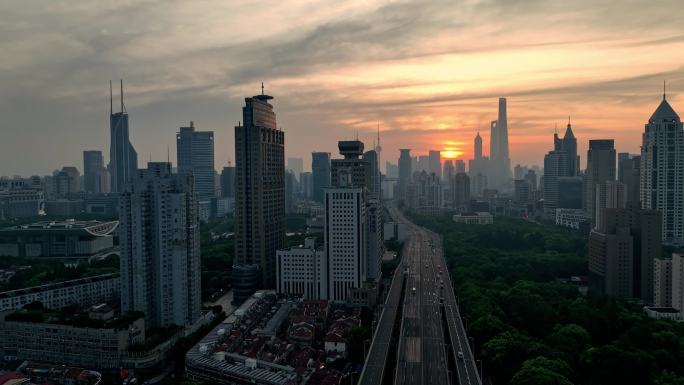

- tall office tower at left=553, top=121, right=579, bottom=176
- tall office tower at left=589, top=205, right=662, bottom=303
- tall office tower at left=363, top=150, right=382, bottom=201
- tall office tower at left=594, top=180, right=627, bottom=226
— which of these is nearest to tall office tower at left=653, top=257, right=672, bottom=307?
tall office tower at left=589, top=205, right=662, bottom=303

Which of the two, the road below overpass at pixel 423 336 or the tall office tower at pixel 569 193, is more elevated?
the tall office tower at pixel 569 193

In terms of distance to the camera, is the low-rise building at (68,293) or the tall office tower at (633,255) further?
the tall office tower at (633,255)

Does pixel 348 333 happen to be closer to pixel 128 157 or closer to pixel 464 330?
pixel 464 330

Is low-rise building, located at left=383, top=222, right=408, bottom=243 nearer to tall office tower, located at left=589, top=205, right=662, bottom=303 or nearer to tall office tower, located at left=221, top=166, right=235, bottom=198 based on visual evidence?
tall office tower, located at left=589, top=205, right=662, bottom=303

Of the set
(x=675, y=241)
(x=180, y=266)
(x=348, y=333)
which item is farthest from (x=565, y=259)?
(x=180, y=266)

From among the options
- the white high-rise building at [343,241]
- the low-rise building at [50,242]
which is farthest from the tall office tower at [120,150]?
the white high-rise building at [343,241]

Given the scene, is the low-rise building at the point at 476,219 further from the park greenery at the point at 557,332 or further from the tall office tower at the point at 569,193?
the park greenery at the point at 557,332

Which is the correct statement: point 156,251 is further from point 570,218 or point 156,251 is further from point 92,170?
point 92,170
